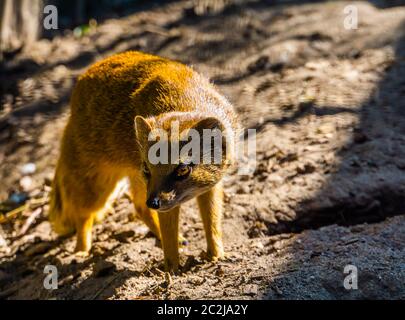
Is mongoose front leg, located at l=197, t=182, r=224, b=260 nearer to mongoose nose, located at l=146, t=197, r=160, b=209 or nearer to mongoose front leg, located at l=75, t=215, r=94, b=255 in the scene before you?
mongoose nose, located at l=146, t=197, r=160, b=209

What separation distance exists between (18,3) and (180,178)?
17.4 ft

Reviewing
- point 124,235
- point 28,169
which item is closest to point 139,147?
point 124,235

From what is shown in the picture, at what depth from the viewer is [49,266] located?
15.7ft

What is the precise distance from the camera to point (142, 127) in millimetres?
3684

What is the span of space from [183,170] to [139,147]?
1.62 ft

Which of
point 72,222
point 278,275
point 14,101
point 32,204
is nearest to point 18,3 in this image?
point 14,101

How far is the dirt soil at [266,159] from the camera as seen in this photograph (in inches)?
147

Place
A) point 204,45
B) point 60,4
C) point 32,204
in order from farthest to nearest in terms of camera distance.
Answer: point 60,4
point 204,45
point 32,204

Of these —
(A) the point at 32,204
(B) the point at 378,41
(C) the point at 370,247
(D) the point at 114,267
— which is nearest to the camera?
(C) the point at 370,247

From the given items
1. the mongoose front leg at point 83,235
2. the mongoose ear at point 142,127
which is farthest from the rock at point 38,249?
the mongoose ear at point 142,127

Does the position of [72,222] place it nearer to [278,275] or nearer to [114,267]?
[114,267]

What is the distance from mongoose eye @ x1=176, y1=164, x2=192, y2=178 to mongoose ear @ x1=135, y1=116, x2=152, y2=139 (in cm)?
29

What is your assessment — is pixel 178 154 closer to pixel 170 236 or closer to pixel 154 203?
pixel 154 203

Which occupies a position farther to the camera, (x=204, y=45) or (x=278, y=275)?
(x=204, y=45)
